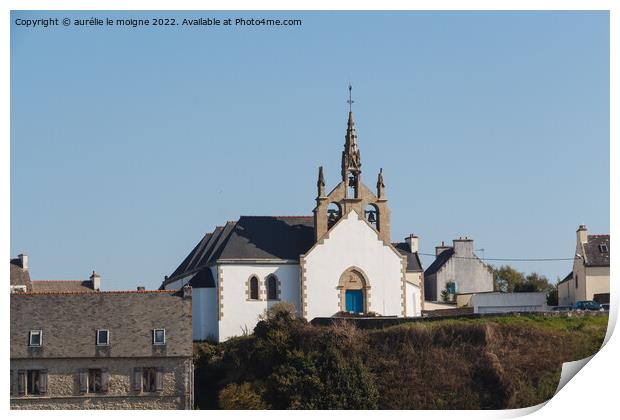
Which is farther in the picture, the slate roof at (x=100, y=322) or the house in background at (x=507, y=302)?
the house in background at (x=507, y=302)

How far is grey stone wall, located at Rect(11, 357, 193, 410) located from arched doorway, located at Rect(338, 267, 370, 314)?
959 cm

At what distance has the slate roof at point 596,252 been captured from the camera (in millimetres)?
56312

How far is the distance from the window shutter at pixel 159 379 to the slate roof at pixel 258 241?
A: 8.18 m

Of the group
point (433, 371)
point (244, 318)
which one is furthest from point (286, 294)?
point (433, 371)

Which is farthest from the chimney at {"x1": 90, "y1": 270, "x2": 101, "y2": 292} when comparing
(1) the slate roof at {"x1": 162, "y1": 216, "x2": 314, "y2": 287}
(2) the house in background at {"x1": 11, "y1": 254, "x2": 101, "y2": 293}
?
(1) the slate roof at {"x1": 162, "y1": 216, "x2": 314, "y2": 287}

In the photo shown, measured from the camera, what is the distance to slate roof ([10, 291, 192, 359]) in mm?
48562

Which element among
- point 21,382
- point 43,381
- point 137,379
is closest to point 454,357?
point 137,379

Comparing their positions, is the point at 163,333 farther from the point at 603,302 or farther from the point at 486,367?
the point at 603,302

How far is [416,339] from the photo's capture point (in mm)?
48156

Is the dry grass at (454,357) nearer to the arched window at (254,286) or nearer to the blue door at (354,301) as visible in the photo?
the arched window at (254,286)

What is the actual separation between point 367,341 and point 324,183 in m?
10.6

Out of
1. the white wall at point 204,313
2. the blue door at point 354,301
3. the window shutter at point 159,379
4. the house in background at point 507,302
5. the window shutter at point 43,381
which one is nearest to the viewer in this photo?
the window shutter at point 43,381

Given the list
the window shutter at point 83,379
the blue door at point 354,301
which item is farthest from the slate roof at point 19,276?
the window shutter at point 83,379

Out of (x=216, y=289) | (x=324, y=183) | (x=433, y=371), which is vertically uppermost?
(x=324, y=183)
